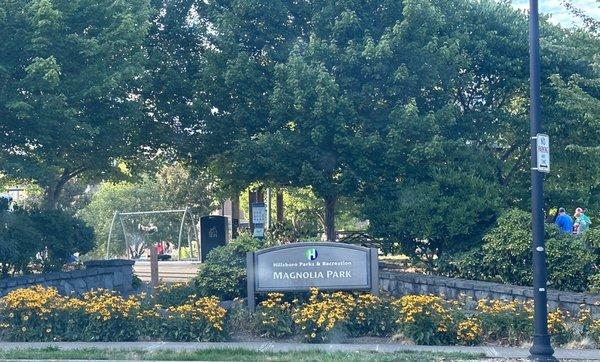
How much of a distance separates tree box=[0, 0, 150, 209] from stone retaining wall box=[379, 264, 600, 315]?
732 centimetres

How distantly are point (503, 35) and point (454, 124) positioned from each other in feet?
10.4

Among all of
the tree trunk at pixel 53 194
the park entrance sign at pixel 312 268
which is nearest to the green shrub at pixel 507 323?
the park entrance sign at pixel 312 268

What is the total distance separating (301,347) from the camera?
13102mm

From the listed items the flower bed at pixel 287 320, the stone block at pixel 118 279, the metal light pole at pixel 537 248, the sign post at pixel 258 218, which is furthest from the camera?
the sign post at pixel 258 218

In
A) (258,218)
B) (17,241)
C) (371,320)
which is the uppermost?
(258,218)

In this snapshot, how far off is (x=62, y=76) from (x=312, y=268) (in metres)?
7.31

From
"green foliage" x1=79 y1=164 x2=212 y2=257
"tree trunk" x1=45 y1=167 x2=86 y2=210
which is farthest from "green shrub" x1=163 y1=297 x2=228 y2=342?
"green foliage" x1=79 y1=164 x2=212 y2=257

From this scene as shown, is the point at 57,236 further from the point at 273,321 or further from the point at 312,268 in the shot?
the point at 273,321

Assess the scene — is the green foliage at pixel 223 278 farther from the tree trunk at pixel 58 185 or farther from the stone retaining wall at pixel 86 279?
the tree trunk at pixel 58 185

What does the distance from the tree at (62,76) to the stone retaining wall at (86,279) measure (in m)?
2.21

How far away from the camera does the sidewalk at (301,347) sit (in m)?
12.4

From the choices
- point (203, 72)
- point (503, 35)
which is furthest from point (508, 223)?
point (203, 72)

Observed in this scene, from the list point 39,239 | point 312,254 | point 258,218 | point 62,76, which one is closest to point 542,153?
point 312,254

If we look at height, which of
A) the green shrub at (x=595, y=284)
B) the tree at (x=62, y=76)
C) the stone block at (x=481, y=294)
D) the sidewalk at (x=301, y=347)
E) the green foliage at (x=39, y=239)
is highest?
the tree at (x=62, y=76)
